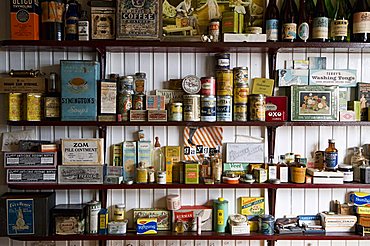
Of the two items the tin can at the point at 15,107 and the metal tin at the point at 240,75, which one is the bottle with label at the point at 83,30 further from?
the metal tin at the point at 240,75

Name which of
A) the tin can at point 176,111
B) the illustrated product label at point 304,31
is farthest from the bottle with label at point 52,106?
the illustrated product label at point 304,31

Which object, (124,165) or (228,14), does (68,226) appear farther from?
(228,14)

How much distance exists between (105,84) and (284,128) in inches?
34.9

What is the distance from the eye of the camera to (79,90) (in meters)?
1.98

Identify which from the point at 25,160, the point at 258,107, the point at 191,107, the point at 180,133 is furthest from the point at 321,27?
the point at 25,160

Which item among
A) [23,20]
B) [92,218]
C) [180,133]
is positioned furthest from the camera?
[180,133]

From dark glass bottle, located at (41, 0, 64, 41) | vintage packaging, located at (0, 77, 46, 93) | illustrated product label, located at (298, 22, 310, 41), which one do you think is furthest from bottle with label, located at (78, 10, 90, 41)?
illustrated product label, located at (298, 22, 310, 41)

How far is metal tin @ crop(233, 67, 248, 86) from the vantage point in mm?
2043

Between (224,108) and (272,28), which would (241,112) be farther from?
(272,28)

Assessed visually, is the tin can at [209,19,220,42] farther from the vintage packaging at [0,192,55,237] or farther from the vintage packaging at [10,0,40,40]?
the vintage packaging at [0,192,55,237]

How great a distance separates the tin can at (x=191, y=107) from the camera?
6.54 ft

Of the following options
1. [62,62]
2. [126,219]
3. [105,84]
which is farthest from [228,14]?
[126,219]

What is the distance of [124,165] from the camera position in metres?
2.08

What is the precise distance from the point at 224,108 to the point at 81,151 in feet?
2.27
